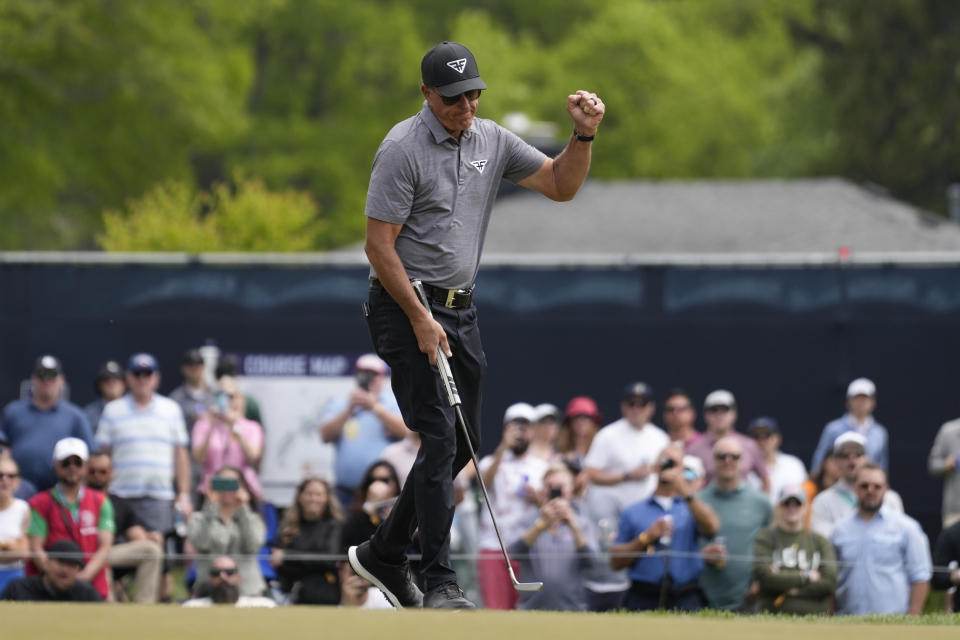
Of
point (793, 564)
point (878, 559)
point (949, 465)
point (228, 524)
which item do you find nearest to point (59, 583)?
point (228, 524)

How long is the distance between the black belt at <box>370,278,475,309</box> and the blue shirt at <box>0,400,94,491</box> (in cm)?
615

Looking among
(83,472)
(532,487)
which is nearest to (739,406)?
(532,487)

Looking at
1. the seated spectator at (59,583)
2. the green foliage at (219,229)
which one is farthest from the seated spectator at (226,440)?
the green foliage at (219,229)

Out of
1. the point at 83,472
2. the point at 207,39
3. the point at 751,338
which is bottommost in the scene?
the point at 83,472

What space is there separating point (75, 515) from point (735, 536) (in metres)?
4.42

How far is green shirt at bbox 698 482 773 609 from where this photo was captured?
33.5 ft

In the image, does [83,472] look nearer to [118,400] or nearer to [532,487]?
[118,400]

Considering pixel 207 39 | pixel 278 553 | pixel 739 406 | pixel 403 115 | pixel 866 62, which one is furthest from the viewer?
pixel 403 115

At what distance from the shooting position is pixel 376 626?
423cm

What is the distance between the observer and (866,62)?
37406 mm

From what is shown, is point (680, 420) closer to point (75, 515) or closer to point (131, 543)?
point (131, 543)

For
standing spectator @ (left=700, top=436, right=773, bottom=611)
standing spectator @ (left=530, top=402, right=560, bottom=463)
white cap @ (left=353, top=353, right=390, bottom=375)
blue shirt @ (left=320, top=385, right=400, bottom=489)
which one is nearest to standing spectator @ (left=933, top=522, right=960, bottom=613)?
standing spectator @ (left=700, top=436, right=773, bottom=611)

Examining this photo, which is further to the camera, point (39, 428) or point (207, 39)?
point (207, 39)

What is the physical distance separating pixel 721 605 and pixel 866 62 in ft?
96.2
